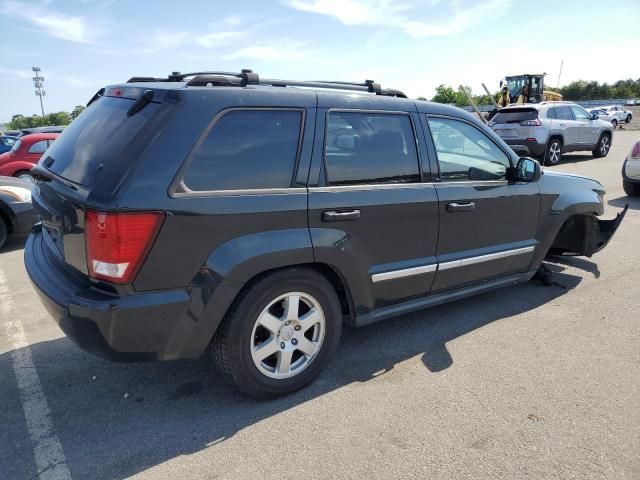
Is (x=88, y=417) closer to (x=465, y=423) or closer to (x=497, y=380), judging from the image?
(x=465, y=423)

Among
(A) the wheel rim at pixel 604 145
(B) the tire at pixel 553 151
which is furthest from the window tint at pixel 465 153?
(A) the wheel rim at pixel 604 145

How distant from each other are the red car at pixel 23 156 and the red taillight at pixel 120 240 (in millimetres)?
10333

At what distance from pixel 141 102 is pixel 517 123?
13.2 m

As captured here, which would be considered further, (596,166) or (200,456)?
(596,166)

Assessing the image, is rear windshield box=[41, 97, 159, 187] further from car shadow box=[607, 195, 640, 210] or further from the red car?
the red car

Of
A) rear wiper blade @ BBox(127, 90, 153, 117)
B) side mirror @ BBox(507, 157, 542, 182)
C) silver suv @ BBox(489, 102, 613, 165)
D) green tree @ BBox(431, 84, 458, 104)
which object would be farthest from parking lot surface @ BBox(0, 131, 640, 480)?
green tree @ BBox(431, 84, 458, 104)

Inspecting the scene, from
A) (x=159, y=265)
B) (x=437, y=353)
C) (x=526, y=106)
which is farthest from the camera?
(x=526, y=106)

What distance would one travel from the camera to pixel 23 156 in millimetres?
11430

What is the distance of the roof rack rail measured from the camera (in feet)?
9.28

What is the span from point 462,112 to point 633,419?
2.40m

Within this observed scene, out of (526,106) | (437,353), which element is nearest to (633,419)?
(437,353)

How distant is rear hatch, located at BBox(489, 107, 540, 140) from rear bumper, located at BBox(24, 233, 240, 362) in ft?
42.3

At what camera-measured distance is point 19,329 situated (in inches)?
156

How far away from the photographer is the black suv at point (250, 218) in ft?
8.02
